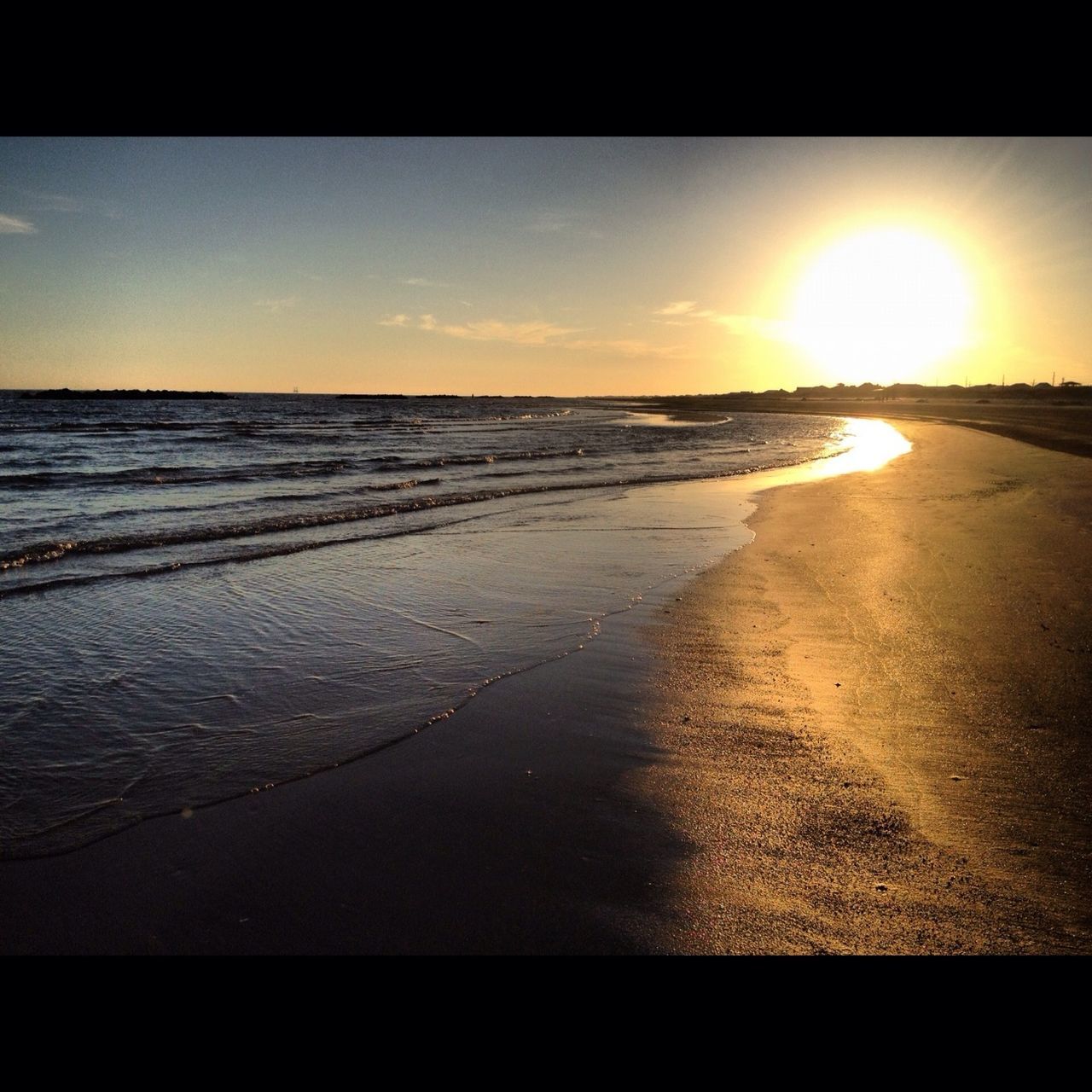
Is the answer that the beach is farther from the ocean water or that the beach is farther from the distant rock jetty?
the distant rock jetty

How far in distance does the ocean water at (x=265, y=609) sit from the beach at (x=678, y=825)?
1.54 feet

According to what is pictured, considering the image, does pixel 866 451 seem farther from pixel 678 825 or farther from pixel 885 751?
pixel 678 825

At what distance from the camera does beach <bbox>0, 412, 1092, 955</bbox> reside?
257 centimetres

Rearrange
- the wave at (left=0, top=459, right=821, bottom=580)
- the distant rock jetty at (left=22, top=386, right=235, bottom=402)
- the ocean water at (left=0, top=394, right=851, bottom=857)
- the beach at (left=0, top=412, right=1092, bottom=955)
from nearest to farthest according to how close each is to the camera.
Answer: the beach at (left=0, top=412, right=1092, bottom=955) → the ocean water at (left=0, top=394, right=851, bottom=857) → the wave at (left=0, top=459, right=821, bottom=580) → the distant rock jetty at (left=22, top=386, right=235, bottom=402)

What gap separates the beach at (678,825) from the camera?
257cm

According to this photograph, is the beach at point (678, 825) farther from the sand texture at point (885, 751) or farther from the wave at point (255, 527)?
the wave at point (255, 527)

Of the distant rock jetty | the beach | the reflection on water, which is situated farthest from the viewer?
the distant rock jetty

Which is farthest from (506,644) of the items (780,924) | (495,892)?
(780,924)

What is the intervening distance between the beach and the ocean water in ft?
1.54

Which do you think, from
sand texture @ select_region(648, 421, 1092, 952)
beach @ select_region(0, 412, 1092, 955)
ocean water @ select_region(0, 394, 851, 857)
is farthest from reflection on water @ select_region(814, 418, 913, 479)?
beach @ select_region(0, 412, 1092, 955)

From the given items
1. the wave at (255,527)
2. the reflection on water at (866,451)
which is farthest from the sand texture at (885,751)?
the reflection on water at (866,451)
